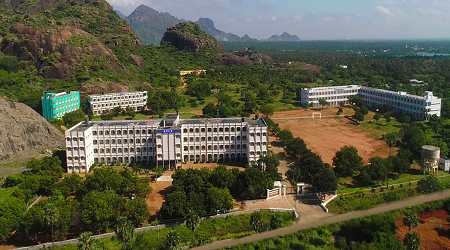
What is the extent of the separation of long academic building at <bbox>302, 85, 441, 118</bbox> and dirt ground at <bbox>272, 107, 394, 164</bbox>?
6663mm

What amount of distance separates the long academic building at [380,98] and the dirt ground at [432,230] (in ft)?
131

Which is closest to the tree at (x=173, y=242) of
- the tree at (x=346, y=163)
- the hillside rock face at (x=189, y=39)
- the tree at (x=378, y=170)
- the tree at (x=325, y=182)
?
the tree at (x=325, y=182)

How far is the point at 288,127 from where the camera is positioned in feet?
221

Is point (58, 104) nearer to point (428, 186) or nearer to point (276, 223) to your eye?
point (276, 223)

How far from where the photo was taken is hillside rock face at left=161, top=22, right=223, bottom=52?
159500 mm

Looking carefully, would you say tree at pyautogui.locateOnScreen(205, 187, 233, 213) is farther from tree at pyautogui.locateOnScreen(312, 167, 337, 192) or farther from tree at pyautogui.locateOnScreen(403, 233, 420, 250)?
tree at pyautogui.locateOnScreen(403, 233, 420, 250)

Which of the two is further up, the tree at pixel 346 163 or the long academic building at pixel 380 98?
the long academic building at pixel 380 98

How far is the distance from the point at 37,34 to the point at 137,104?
38189 mm

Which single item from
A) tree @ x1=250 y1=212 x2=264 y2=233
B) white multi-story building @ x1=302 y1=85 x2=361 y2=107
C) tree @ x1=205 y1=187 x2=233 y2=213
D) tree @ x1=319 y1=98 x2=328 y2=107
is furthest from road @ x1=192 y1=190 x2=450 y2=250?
white multi-story building @ x1=302 y1=85 x2=361 y2=107

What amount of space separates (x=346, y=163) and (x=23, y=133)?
140ft

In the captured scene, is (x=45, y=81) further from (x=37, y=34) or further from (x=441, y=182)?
(x=441, y=182)

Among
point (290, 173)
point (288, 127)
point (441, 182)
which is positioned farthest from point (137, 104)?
point (441, 182)

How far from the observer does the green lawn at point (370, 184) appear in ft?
126

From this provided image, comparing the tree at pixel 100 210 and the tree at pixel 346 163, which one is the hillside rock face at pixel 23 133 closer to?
the tree at pixel 100 210
